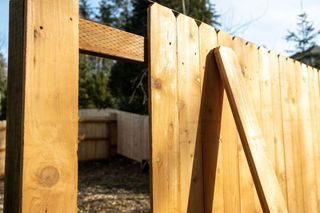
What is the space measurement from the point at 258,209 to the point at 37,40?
1.41 metres

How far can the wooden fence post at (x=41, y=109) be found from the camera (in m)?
0.86

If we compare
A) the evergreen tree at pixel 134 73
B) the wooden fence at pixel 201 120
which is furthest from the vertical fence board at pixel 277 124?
the evergreen tree at pixel 134 73

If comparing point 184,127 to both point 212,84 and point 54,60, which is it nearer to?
point 212,84

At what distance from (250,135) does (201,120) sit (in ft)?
0.76

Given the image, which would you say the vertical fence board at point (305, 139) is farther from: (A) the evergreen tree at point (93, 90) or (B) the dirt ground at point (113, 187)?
(A) the evergreen tree at point (93, 90)

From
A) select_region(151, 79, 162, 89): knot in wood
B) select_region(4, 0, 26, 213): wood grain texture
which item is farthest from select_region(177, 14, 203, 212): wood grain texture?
select_region(4, 0, 26, 213): wood grain texture

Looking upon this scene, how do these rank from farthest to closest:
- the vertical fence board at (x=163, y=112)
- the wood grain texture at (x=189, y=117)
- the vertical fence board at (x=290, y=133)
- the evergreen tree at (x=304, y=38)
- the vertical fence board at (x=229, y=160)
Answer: the evergreen tree at (x=304, y=38) < the vertical fence board at (x=290, y=133) < the vertical fence board at (x=229, y=160) < the wood grain texture at (x=189, y=117) < the vertical fence board at (x=163, y=112)

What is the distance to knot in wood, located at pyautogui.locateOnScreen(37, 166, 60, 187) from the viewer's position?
88 centimetres

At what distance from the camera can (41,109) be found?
2.91ft

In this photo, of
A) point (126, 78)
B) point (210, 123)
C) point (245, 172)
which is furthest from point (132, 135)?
point (210, 123)

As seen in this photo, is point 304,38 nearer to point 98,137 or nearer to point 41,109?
point 98,137

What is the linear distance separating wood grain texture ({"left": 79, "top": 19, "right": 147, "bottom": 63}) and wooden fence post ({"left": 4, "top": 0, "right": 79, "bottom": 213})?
0.07 metres

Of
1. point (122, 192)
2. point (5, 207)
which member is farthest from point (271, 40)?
point (5, 207)

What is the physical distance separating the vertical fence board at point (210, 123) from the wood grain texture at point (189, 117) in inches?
1.2
